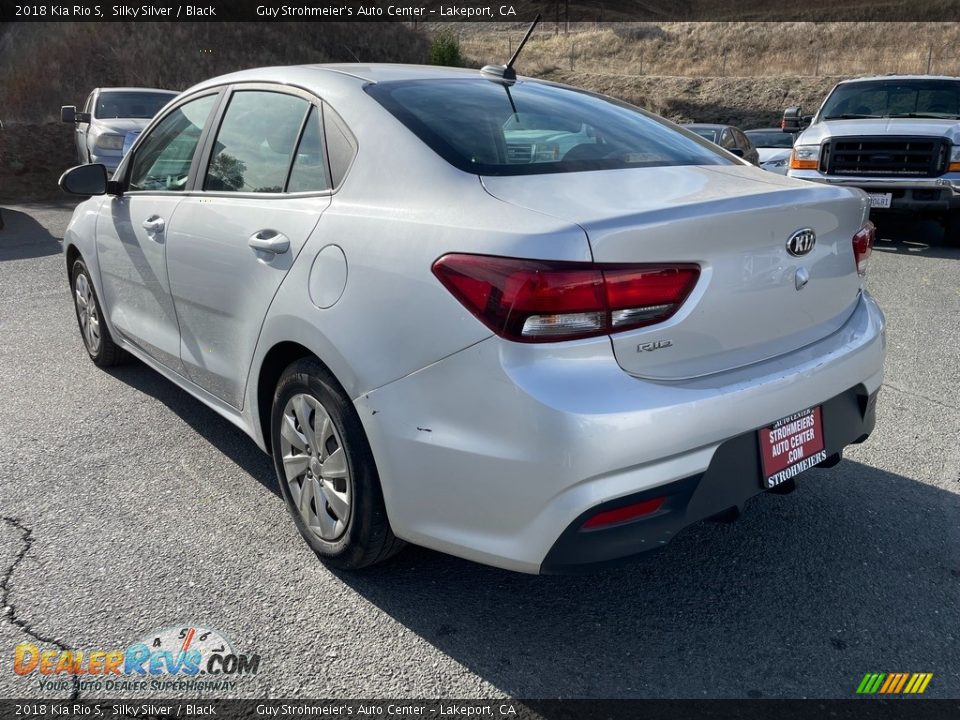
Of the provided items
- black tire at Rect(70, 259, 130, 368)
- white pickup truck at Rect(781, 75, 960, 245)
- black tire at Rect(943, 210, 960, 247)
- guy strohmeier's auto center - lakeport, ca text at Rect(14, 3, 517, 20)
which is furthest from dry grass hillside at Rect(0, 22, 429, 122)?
black tire at Rect(70, 259, 130, 368)

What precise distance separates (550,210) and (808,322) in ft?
3.06

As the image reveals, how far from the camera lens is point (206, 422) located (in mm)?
4262

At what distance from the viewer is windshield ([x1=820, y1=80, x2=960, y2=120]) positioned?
10016 mm

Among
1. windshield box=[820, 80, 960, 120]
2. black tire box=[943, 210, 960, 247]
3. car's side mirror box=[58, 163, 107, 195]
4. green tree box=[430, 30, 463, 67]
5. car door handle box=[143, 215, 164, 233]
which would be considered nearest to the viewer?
car door handle box=[143, 215, 164, 233]

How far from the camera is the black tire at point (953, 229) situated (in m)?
9.30

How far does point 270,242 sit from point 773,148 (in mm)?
13929

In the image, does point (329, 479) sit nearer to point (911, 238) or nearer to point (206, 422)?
point (206, 422)

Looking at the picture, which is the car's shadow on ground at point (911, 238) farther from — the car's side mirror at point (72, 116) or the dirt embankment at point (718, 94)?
the dirt embankment at point (718, 94)

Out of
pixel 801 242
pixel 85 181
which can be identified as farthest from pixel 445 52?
pixel 801 242

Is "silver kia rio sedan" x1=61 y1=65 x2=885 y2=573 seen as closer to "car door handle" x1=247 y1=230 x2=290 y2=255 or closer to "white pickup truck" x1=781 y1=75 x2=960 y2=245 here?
"car door handle" x1=247 y1=230 x2=290 y2=255

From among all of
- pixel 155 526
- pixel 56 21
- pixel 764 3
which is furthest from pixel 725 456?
pixel 764 3

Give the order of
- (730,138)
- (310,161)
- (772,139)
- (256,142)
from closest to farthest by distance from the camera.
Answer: (310,161)
(256,142)
(730,138)
(772,139)

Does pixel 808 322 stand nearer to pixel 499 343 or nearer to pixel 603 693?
pixel 499 343

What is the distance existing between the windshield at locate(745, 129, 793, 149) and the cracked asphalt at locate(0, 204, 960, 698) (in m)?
12.6
